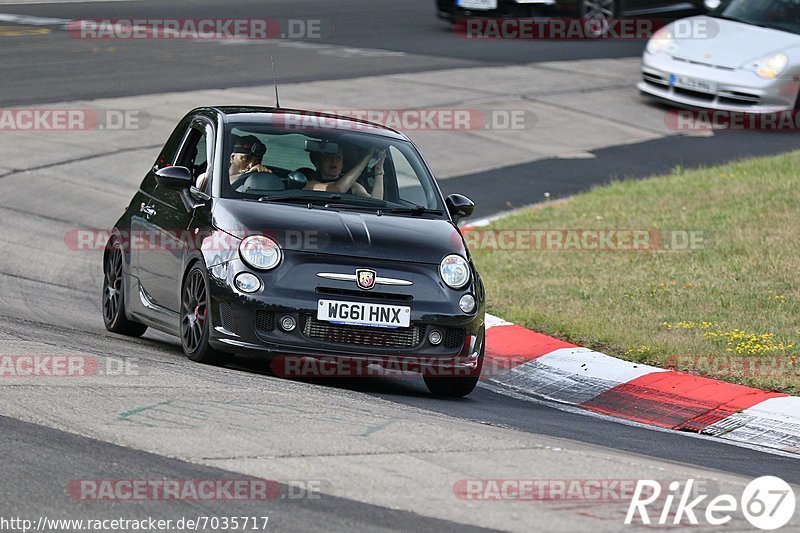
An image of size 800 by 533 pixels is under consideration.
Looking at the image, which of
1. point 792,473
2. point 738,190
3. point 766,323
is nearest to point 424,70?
point 738,190

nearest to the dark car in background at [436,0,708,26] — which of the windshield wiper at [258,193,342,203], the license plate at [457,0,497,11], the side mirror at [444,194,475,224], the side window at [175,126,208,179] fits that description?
the license plate at [457,0,497,11]

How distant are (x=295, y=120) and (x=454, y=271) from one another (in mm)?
1692

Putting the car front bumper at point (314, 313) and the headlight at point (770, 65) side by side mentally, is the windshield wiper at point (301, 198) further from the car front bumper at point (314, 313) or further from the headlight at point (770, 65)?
the headlight at point (770, 65)

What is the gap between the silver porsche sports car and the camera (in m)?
19.4

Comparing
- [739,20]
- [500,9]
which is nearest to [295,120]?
[739,20]

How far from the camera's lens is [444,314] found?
8.33m

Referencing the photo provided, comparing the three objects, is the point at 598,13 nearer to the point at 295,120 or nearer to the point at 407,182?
the point at 295,120

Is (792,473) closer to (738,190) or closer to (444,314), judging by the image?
(444,314)

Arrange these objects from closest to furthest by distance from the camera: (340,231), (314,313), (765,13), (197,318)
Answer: (314,313)
(340,231)
(197,318)
(765,13)

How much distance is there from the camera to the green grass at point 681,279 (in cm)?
952

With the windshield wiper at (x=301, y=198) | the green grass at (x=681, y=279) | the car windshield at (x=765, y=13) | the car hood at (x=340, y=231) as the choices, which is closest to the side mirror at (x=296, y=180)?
the windshield wiper at (x=301, y=198)

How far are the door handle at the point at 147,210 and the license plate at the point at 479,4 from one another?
16818 millimetres

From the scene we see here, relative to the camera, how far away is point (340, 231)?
8375 mm

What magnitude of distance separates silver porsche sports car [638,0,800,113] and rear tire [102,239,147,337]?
11.4 m
